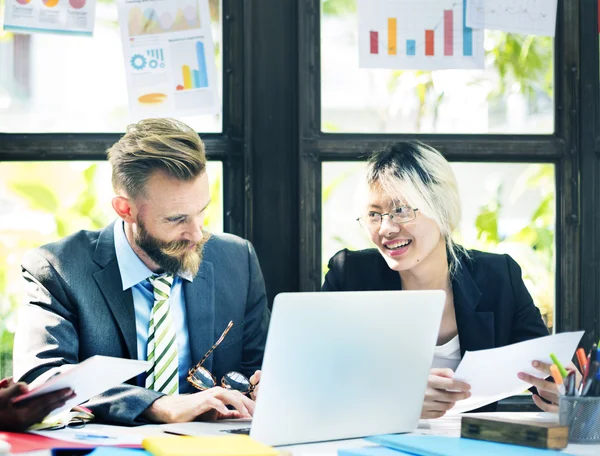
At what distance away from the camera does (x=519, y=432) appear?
1.56m

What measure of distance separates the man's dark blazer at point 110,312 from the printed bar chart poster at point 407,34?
0.73m

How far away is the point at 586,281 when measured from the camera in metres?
2.75

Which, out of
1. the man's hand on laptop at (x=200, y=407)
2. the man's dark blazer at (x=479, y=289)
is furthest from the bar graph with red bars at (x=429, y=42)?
the man's hand on laptop at (x=200, y=407)

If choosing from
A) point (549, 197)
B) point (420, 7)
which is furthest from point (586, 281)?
point (420, 7)

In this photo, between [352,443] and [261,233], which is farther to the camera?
[261,233]

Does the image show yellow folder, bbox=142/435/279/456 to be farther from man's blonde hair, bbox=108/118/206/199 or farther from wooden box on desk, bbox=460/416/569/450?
man's blonde hair, bbox=108/118/206/199

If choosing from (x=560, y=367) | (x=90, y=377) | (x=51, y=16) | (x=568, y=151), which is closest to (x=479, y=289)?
(x=568, y=151)

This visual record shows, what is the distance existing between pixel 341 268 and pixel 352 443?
3.18ft

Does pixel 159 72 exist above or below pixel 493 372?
above

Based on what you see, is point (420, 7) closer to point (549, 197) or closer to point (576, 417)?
point (549, 197)

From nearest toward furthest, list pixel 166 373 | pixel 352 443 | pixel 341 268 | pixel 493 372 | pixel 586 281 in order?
1. pixel 352 443
2. pixel 493 372
3. pixel 166 373
4. pixel 341 268
5. pixel 586 281

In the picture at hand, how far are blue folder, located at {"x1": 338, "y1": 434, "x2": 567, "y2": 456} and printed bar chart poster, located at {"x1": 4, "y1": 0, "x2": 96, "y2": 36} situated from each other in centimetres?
160

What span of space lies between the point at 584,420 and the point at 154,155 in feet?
4.08

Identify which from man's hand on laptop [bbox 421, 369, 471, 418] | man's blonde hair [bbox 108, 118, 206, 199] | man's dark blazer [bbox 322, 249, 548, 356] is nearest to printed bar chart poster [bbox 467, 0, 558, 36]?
man's dark blazer [bbox 322, 249, 548, 356]
